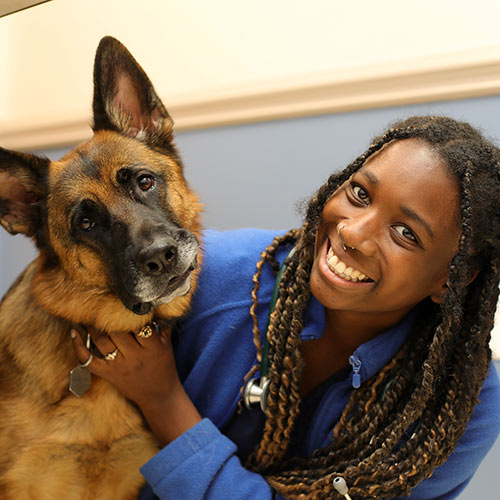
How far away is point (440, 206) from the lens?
1.15m

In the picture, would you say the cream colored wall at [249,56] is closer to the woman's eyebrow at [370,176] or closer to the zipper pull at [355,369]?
the woman's eyebrow at [370,176]

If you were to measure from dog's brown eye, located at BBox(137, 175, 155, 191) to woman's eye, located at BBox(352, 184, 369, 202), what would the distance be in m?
0.47

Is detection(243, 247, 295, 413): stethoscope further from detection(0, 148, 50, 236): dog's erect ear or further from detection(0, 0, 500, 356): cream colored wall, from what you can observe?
detection(0, 0, 500, 356): cream colored wall

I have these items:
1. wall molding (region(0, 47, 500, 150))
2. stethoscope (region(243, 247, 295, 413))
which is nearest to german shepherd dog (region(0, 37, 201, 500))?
stethoscope (region(243, 247, 295, 413))

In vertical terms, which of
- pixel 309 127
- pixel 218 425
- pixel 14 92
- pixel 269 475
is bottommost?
pixel 269 475

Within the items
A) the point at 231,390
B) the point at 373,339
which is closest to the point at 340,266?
the point at 373,339

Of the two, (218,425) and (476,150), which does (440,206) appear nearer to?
(476,150)

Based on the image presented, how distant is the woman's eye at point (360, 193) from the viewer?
125 cm

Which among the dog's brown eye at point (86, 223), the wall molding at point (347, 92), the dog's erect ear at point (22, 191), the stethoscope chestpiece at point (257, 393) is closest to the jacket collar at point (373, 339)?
the stethoscope chestpiece at point (257, 393)

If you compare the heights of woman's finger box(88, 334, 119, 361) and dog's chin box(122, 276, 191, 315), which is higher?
dog's chin box(122, 276, 191, 315)

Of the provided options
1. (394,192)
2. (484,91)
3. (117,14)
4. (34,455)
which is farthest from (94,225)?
(117,14)

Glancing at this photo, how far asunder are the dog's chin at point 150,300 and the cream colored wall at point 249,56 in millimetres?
1030

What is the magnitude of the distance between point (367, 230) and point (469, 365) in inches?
15.5

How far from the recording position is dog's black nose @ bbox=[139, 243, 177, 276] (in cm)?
116
